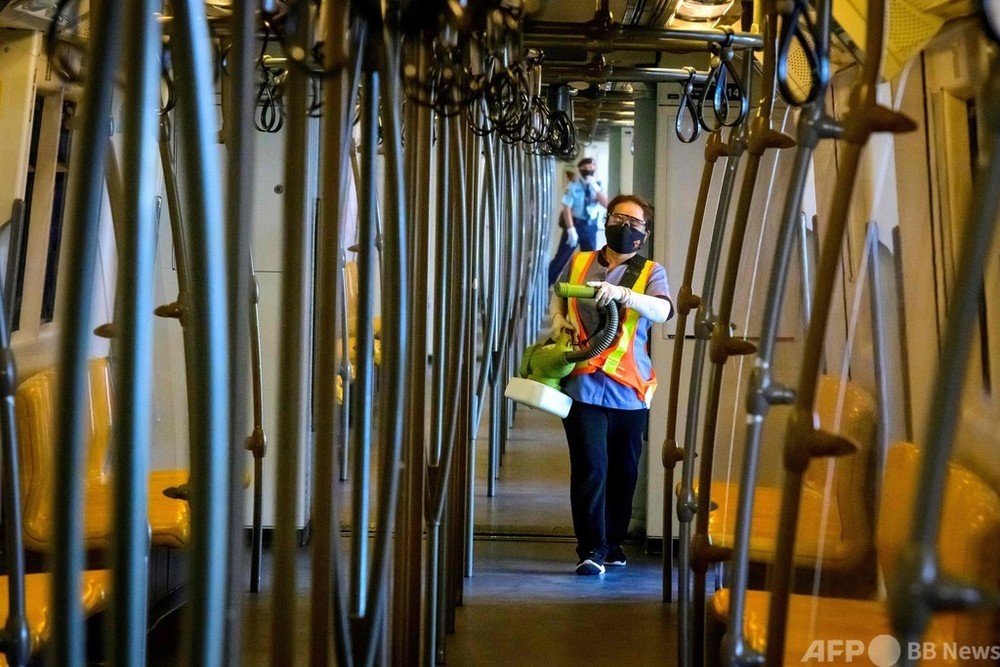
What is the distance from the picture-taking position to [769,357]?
4.83ft

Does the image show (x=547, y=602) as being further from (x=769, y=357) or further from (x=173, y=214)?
(x=769, y=357)

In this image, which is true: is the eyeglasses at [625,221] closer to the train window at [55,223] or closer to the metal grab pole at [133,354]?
the train window at [55,223]

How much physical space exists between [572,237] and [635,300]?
230 inches

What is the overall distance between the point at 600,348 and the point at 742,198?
8.03 ft

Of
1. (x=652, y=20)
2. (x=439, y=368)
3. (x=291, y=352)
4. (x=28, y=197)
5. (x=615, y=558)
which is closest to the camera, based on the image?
(x=291, y=352)

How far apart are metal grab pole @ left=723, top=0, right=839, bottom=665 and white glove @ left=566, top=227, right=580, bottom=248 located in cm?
821

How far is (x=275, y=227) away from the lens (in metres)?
4.52

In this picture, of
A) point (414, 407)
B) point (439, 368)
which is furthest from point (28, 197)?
point (414, 407)

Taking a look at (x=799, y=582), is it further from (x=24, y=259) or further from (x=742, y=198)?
(x=24, y=259)

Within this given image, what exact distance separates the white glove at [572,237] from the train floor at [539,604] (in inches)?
172

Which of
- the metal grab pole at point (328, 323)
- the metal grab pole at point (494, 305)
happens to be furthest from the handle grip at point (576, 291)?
the metal grab pole at point (328, 323)

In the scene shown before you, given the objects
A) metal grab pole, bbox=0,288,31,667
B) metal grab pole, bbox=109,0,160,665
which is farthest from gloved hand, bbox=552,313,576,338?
metal grab pole, bbox=109,0,160,665

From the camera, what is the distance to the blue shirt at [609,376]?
14.0ft

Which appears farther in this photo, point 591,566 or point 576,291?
point 591,566
